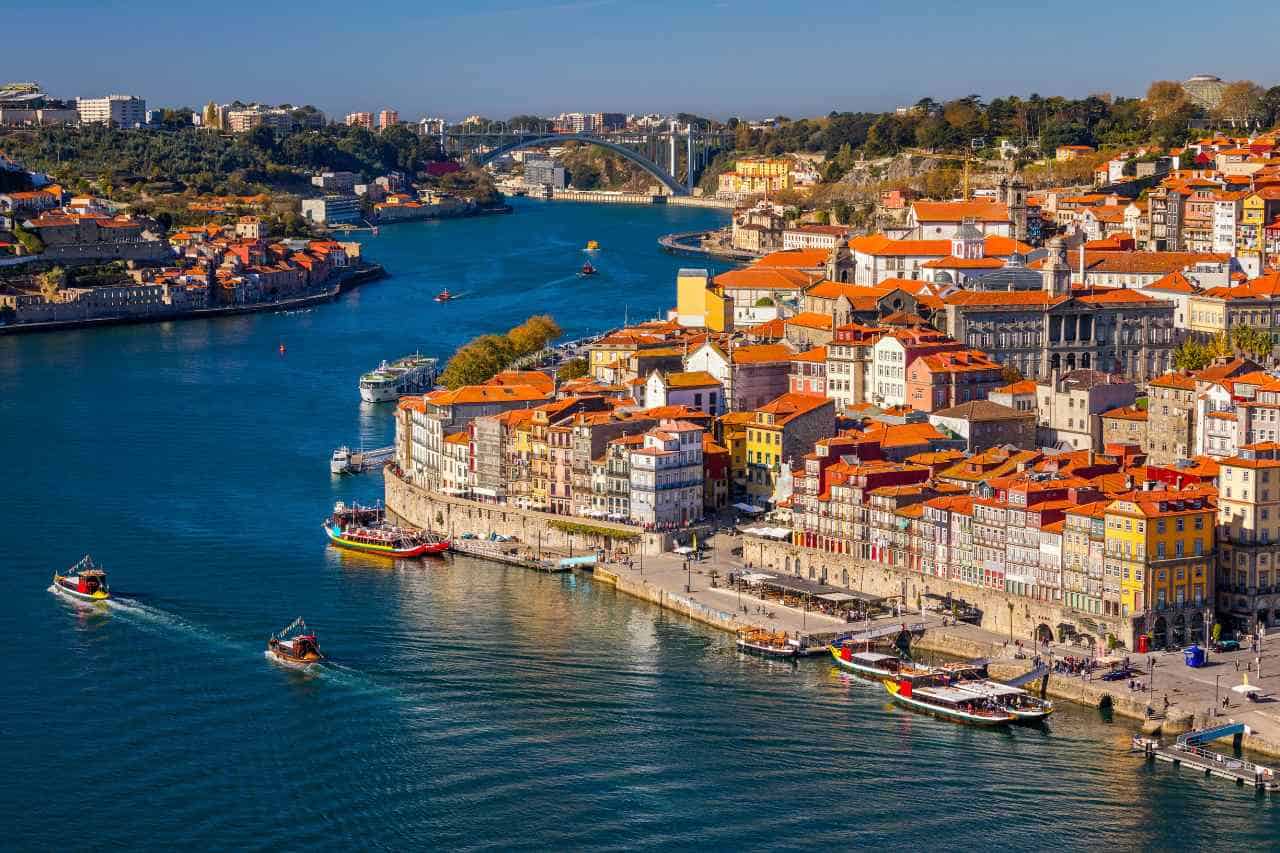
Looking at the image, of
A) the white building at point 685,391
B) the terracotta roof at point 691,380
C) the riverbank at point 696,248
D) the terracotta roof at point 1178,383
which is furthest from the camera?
the riverbank at point 696,248

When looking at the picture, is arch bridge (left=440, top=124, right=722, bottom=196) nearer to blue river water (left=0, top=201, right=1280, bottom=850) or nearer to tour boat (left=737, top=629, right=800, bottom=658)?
blue river water (left=0, top=201, right=1280, bottom=850)

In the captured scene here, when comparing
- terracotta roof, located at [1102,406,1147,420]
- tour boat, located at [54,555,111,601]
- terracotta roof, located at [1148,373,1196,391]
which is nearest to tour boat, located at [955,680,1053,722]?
terracotta roof, located at [1148,373,1196,391]

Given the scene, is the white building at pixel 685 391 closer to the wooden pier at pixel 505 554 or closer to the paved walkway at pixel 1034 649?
the wooden pier at pixel 505 554

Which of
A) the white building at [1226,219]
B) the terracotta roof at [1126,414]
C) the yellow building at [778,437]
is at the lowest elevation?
the yellow building at [778,437]

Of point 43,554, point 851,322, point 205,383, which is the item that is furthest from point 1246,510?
point 205,383

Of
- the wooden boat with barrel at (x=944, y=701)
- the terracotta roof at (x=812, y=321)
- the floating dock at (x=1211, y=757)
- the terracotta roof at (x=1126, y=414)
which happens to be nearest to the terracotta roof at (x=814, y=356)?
the terracotta roof at (x=812, y=321)

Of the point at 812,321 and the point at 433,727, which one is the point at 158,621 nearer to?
the point at 433,727
